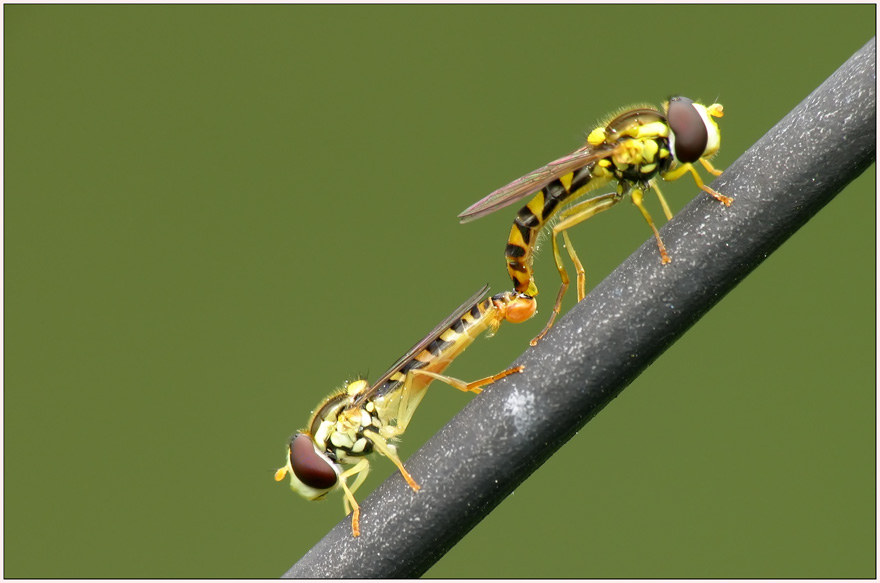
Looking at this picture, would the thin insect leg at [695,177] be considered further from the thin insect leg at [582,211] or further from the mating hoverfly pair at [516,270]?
the thin insect leg at [582,211]

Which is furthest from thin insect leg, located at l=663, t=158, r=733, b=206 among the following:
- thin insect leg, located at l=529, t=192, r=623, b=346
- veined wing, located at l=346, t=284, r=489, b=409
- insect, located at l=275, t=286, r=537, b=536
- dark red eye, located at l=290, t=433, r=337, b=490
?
dark red eye, located at l=290, t=433, r=337, b=490

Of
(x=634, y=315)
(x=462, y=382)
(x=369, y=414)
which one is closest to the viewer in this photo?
(x=634, y=315)

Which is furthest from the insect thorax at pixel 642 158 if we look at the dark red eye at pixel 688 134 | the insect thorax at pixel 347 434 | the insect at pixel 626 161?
the insect thorax at pixel 347 434

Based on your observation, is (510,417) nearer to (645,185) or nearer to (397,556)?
(397,556)

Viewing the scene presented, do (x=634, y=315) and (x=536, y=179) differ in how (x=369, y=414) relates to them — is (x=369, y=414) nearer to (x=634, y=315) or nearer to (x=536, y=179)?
(x=536, y=179)

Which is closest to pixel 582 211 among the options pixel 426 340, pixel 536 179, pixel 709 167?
pixel 536 179
